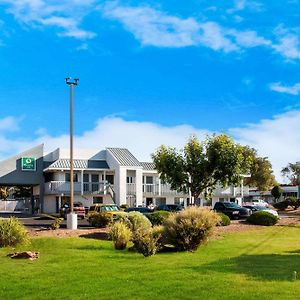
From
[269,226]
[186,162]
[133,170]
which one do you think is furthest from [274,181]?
[269,226]

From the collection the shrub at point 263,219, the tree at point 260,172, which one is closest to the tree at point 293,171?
the tree at point 260,172

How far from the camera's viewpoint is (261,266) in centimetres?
1434

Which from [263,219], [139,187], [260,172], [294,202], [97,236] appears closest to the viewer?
Result: [97,236]

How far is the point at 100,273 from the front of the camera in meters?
13.4

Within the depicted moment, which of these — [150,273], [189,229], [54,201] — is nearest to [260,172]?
[54,201]

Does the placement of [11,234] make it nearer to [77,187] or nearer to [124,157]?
[77,187]

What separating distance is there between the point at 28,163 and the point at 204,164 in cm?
2405

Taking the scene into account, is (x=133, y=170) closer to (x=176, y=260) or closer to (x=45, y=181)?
(x=45, y=181)

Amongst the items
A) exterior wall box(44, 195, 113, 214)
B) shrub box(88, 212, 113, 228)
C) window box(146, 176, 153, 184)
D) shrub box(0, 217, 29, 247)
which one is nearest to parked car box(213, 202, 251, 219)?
shrub box(88, 212, 113, 228)

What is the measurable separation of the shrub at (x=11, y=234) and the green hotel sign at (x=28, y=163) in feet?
118

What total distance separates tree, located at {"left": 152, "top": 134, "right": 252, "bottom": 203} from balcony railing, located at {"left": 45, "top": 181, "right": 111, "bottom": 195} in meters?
16.5

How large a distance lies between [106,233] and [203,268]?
11065 mm

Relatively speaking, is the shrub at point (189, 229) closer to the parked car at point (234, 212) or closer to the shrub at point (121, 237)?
the shrub at point (121, 237)

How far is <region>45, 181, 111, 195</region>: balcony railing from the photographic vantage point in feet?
175
